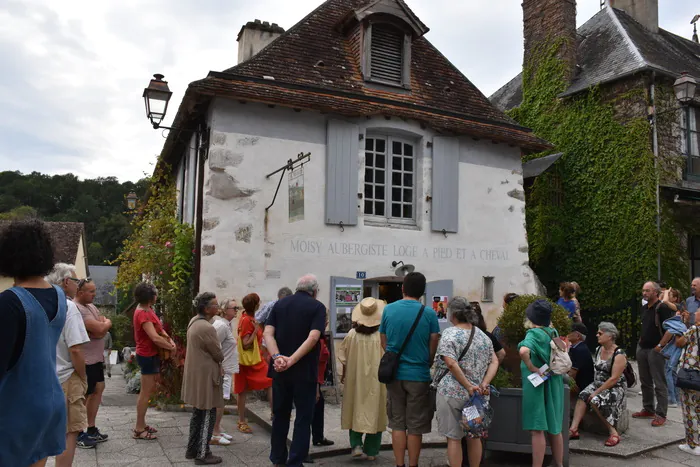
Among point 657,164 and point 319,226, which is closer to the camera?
point 319,226

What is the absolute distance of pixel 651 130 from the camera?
13.3m

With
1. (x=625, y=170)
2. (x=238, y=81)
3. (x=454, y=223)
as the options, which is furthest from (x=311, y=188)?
(x=625, y=170)

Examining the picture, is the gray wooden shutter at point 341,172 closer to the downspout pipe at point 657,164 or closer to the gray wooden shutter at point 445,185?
the gray wooden shutter at point 445,185

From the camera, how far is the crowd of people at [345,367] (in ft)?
10.2

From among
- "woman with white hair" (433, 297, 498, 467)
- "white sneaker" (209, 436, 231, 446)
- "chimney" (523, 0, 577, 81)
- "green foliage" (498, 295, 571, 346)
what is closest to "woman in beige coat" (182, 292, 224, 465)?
"white sneaker" (209, 436, 231, 446)

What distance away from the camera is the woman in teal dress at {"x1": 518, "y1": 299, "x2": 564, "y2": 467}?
5230mm

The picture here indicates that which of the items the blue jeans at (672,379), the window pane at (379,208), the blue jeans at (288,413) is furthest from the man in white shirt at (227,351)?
the blue jeans at (672,379)

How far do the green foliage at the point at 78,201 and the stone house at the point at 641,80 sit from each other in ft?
161

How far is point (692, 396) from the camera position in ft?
20.4

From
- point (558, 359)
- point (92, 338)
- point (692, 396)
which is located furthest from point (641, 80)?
point (92, 338)

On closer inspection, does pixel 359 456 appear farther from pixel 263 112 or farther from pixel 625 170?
pixel 625 170

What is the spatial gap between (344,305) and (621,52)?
9892 millimetres

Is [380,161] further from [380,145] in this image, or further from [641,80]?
[641,80]

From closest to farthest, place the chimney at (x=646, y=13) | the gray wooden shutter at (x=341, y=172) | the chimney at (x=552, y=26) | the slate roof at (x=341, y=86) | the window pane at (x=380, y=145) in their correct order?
the slate roof at (x=341, y=86) → the gray wooden shutter at (x=341, y=172) → the window pane at (x=380, y=145) → the chimney at (x=552, y=26) → the chimney at (x=646, y=13)
